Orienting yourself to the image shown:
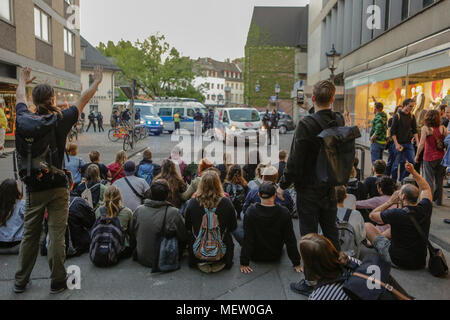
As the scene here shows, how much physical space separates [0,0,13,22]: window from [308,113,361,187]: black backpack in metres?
17.2

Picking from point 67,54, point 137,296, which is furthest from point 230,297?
point 67,54

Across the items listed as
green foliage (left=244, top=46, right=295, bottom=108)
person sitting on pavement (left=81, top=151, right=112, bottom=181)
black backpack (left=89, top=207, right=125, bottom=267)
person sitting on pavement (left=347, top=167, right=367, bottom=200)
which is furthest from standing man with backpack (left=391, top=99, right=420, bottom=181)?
green foliage (left=244, top=46, right=295, bottom=108)

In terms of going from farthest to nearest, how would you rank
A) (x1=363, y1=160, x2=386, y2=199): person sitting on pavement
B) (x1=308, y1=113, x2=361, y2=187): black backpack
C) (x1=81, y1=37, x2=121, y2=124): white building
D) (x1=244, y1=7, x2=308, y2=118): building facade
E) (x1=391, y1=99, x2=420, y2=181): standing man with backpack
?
1. (x1=244, y1=7, x2=308, y2=118): building facade
2. (x1=81, y1=37, x2=121, y2=124): white building
3. (x1=391, y1=99, x2=420, y2=181): standing man with backpack
4. (x1=363, y1=160, x2=386, y2=199): person sitting on pavement
5. (x1=308, y1=113, x2=361, y2=187): black backpack

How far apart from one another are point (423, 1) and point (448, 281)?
12.3m

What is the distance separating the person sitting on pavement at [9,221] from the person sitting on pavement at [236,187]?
3.10 metres

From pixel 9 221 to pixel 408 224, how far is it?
480cm

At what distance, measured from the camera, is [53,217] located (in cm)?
371

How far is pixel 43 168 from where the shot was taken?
347 cm

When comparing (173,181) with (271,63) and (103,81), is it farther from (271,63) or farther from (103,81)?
(271,63)

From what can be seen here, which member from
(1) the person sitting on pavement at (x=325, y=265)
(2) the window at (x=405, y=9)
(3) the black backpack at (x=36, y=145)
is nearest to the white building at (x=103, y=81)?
(2) the window at (x=405, y=9)

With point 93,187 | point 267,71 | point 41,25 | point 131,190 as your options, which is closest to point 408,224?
point 131,190

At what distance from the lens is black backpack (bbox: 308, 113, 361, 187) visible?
10.8 feet

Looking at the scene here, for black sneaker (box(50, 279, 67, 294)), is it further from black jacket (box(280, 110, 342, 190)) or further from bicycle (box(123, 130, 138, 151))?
bicycle (box(123, 130, 138, 151))

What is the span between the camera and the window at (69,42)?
25775 millimetres
